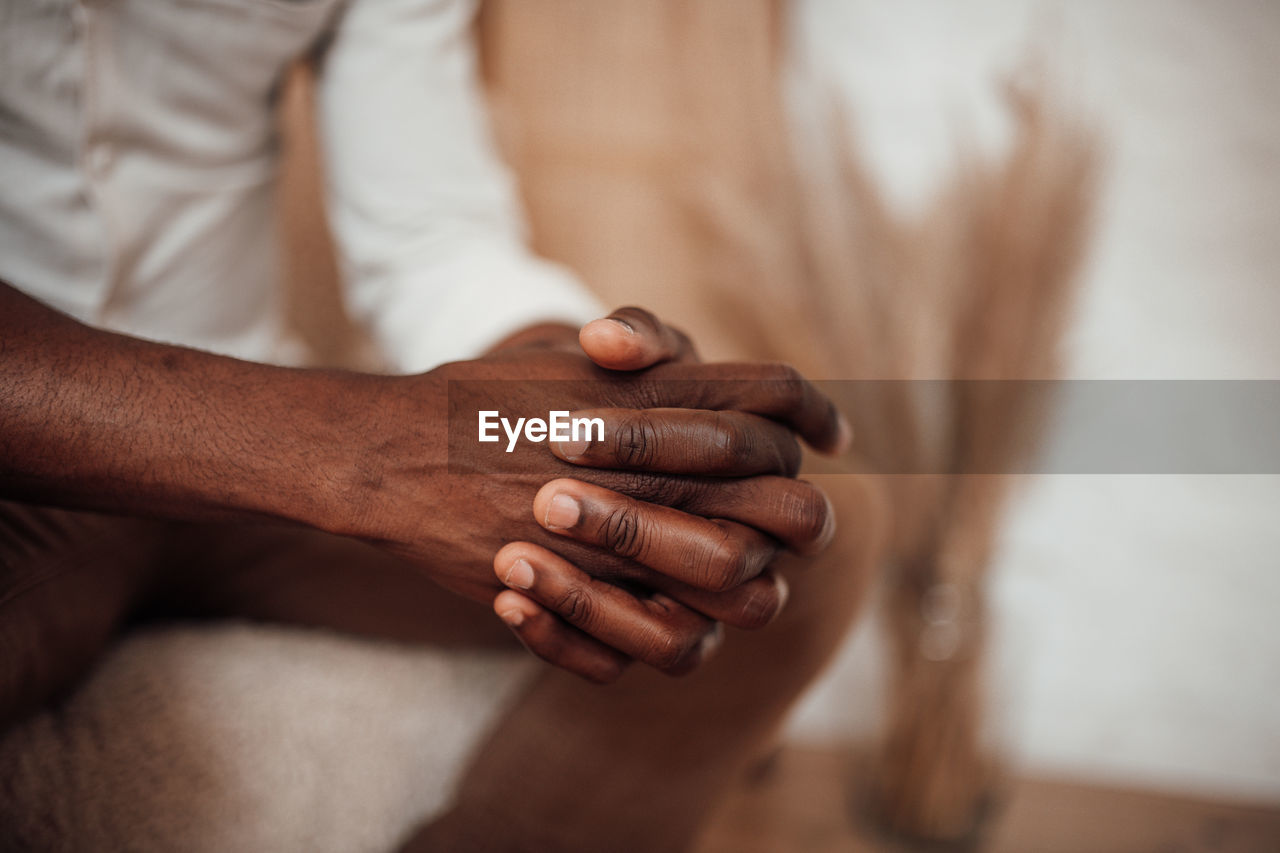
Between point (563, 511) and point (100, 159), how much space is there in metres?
0.62

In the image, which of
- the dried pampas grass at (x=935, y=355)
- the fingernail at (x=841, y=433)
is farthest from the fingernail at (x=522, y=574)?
the dried pampas grass at (x=935, y=355)

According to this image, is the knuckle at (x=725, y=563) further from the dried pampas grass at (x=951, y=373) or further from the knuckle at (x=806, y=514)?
the dried pampas grass at (x=951, y=373)

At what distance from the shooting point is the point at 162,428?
52cm

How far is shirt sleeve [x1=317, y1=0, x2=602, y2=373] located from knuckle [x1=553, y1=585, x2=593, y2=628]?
16.6 inches

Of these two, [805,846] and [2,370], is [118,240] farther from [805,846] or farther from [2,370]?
[805,846]

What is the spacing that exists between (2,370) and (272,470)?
0.56 ft

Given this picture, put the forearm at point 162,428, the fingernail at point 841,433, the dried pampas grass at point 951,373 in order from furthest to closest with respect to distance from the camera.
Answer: the dried pampas grass at point 951,373 < the fingernail at point 841,433 < the forearm at point 162,428

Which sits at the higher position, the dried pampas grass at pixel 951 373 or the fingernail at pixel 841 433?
the fingernail at pixel 841 433

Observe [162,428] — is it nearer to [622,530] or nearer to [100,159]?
[622,530]

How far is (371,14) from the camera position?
94 cm

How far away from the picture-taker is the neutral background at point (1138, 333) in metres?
1.30

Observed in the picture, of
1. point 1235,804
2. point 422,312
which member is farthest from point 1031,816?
point 422,312

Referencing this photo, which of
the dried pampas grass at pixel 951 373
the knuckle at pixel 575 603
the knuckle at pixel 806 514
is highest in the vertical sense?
the knuckle at pixel 806 514

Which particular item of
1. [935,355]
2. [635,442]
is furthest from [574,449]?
[935,355]
